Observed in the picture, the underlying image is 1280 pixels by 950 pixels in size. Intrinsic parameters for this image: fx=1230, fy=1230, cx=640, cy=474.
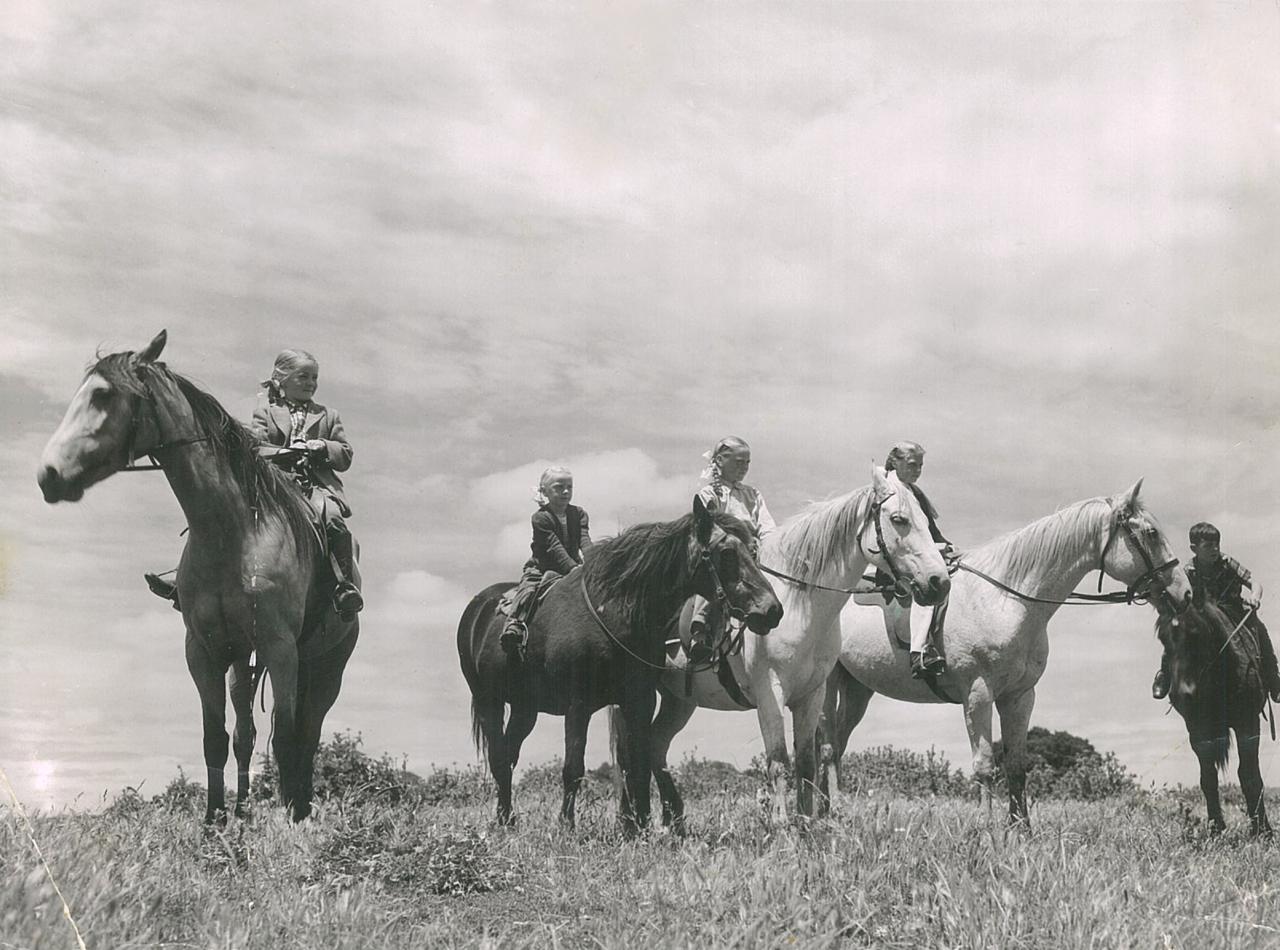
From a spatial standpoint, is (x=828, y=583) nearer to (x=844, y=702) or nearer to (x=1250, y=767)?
(x=844, y=702)

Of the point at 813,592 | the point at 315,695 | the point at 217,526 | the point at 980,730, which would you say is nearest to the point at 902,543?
the point at 813,592

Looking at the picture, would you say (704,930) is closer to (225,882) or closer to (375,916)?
(375,916)

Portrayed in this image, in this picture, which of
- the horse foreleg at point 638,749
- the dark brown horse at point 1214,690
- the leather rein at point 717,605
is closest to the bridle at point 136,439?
the leather rein at point 717,605

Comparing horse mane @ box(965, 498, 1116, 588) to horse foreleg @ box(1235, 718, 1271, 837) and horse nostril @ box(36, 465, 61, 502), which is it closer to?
horse foreleg @ box(1235, 718, 1271, 837)

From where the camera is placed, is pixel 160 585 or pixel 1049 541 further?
pixel 1049 541

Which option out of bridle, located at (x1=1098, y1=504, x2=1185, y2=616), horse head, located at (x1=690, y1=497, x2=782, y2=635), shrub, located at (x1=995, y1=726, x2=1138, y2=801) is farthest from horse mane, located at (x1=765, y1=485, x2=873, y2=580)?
shrub, located at (x1=995, y1=726, x2=1138, y2=801)

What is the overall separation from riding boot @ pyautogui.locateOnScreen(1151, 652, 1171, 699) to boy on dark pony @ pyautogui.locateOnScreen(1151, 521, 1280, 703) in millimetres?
758

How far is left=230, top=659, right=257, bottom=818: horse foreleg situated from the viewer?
8305mm

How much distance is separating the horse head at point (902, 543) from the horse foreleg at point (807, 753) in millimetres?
1121

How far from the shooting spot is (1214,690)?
11.0 meters

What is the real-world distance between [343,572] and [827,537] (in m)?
3.64

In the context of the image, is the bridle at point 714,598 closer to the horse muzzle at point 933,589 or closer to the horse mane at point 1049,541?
the horse muzzle at point 933,589

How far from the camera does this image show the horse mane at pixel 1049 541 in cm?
1025

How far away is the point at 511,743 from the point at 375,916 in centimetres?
518
